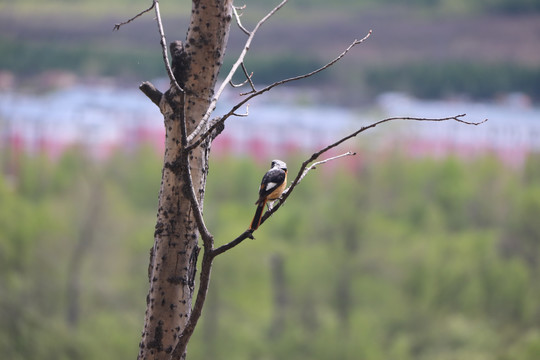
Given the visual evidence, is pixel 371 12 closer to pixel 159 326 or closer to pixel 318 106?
pixel 318 106

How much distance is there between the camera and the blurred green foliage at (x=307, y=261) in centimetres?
2741

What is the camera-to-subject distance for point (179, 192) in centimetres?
353

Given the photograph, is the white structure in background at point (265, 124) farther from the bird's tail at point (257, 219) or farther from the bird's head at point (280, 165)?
the bird's tail at point (257, 219)

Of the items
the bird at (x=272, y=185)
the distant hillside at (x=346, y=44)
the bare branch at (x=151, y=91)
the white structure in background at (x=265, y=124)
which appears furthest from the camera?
the white structure in background at (x=265, y=124)

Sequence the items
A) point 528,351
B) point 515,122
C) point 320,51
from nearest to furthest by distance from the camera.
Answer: point 528,351, point 515,122, point 320,51

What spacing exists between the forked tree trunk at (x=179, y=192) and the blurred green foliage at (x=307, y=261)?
20099 mm

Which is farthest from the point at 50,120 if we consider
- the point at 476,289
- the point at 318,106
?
the point at 476,289

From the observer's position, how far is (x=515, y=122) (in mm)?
32875

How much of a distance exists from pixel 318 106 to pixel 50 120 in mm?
12368

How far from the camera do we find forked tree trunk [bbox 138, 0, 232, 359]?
3508 millimetres

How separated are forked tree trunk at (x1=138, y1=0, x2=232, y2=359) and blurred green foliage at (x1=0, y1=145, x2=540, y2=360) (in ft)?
65.9

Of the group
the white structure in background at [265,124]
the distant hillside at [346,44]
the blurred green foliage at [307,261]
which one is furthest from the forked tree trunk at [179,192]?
the white structure in background at [265,124]

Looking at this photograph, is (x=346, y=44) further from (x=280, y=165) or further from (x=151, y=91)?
(x=151, y=91)

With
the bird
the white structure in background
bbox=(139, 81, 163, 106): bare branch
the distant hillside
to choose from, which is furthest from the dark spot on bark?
the white structure in background
